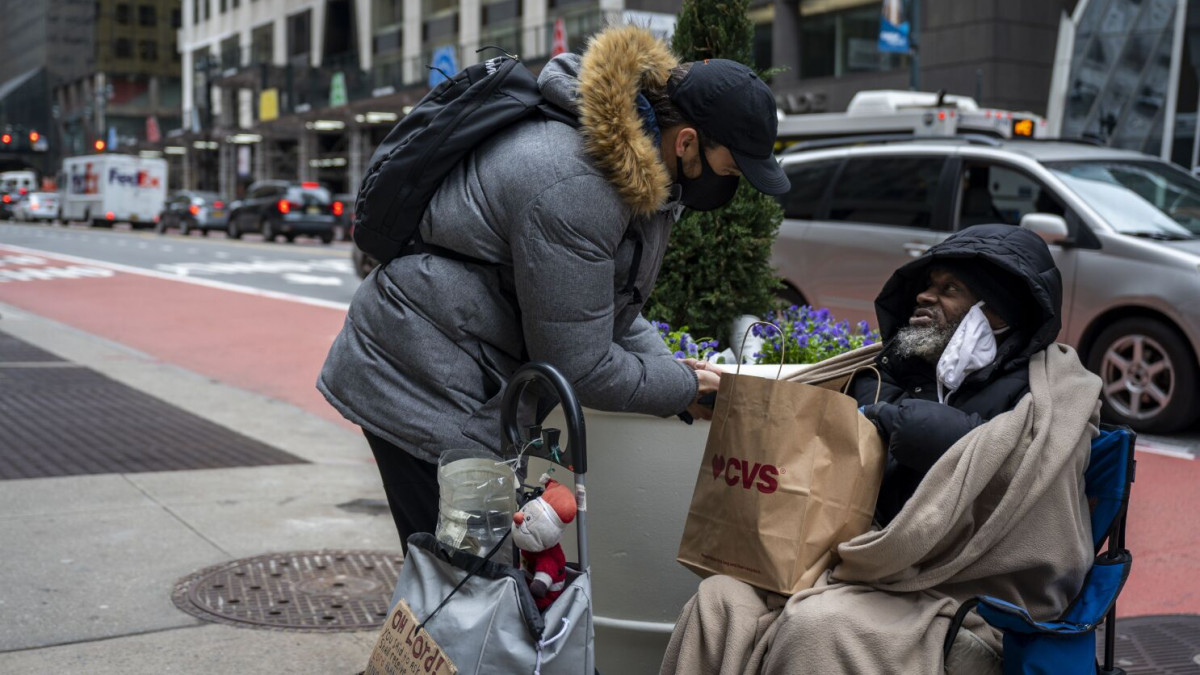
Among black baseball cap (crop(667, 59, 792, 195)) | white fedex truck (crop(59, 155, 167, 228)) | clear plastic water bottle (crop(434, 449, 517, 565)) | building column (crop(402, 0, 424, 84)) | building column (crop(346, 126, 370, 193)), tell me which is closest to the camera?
clear plastic water bottle (crop(434, 449, 517, 565))

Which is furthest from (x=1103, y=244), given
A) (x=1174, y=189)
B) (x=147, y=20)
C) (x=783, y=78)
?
(x=147, y=20)

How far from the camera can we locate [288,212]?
36.1 m

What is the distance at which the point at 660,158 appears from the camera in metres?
2.72

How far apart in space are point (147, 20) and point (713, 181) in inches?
4341

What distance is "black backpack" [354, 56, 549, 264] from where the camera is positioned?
2684mm

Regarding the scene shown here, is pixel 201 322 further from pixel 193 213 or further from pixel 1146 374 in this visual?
pixel 193 213

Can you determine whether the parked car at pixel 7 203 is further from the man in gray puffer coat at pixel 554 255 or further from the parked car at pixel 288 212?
the man in gray puffer coat at pixel 554 255

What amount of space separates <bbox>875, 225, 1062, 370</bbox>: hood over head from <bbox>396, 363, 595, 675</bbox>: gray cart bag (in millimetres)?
1192

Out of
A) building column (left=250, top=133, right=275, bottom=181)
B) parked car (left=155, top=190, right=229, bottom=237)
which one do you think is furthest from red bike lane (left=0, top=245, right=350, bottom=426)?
building column (left=250, top=133, right=275, bottom=181)

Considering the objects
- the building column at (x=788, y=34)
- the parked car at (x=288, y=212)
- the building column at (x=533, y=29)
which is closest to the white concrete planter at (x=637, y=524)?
the building column at (x=788, y=34)

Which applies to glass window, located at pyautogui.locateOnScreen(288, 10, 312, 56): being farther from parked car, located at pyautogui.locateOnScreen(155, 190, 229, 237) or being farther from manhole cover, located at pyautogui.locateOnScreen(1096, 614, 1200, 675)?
manhole cover, located at pyautogui.locateOnScreen(1096, 614, 1200, 675)

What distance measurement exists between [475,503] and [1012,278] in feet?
4.82

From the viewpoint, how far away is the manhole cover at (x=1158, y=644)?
13.1ft

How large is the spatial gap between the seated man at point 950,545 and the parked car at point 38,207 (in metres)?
55.3
